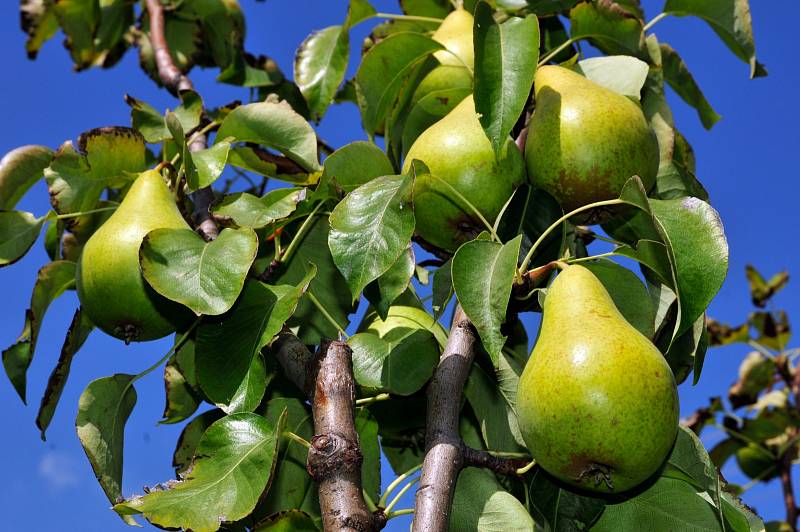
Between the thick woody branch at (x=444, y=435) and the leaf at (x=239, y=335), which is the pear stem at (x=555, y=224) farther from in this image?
the leaf at (x=239, y=335)

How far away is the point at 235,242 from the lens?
3.94 ft

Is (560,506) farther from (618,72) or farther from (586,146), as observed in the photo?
(618,72)

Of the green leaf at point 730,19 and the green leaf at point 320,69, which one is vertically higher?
the green leaf at point 320,69

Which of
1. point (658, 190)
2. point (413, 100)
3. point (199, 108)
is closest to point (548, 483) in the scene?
point (658, 190)

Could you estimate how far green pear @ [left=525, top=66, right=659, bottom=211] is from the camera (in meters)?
1.26

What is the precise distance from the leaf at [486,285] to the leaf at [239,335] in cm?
23

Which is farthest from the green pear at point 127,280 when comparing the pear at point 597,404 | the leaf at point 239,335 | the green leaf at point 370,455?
the pear at point 597,404

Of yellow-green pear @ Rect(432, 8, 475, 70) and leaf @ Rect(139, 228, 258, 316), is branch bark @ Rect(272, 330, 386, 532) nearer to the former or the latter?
leaf @ Rect(139, 228, 258, 316)

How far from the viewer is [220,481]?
110 centimetres

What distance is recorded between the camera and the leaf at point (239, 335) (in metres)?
1.15

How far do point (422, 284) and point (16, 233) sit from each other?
30.6 inches

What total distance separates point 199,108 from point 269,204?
1.57 ft

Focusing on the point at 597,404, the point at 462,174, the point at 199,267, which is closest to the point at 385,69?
the point at 462,174

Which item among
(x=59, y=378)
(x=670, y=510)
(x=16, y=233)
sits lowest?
(x=670, y=510)
